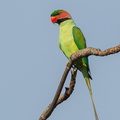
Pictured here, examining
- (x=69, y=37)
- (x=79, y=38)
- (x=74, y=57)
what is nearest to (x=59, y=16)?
(x=69, y=37)

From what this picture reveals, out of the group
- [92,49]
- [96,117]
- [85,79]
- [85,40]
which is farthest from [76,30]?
[92,49]

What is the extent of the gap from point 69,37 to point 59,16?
17.6 inches

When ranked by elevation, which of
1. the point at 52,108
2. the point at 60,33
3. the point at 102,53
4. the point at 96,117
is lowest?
the point at 96,117

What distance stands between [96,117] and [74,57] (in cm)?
103

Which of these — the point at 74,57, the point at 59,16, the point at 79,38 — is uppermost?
the point at 59,16

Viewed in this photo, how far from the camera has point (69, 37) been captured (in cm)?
629

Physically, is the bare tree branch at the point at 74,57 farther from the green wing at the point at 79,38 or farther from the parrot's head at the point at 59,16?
the parrot's head at the point at 59,16

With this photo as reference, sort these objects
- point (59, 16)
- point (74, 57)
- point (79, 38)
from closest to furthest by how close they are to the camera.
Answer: point (74, 57), point (79, 38), point (59, 16)

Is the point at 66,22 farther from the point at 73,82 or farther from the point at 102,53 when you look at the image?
the point at 102,53

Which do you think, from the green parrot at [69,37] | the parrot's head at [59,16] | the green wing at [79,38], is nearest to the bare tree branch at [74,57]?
the green parrot at [69,37]

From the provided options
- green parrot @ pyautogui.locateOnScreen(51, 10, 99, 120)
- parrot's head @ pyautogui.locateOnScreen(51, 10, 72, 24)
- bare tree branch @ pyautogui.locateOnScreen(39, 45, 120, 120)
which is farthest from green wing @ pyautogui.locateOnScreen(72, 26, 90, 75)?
bare tree branch @ pyautogui.locateOnScreen(39, 45, 120, 120)

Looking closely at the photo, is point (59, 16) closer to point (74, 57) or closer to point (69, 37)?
point (69, 37)

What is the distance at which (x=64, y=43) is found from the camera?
624 cm

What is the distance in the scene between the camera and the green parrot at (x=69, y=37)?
6.07m
